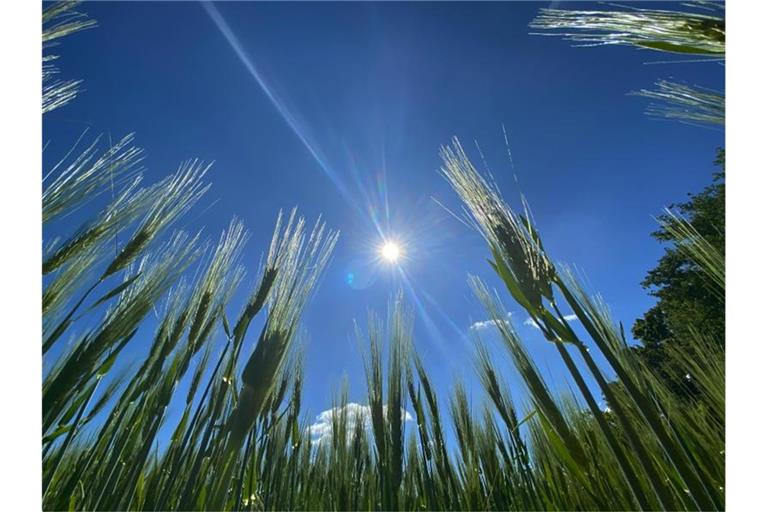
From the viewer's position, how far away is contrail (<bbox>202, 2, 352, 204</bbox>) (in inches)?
58.5

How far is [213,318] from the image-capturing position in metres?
1.23

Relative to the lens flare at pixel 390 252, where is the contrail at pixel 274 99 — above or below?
above

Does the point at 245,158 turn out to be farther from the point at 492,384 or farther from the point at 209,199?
the point at 492,384

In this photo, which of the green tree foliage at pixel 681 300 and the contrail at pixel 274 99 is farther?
the green tree foliage at pixel 681 300

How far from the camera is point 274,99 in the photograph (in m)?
1.56

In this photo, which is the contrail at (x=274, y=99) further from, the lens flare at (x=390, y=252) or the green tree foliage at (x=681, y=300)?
the green tree foliage at (x=681, y=300)

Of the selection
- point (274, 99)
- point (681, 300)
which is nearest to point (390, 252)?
point (274, 99)

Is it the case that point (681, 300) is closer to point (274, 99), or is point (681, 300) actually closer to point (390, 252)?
point (390, 252)

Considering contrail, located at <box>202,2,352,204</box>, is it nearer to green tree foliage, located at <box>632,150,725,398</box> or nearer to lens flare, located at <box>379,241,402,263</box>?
lens flare, located at <box>379,241,402,263</box>

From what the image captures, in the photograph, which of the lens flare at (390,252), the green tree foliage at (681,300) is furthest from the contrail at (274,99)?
the green tree foliage at (681,300)

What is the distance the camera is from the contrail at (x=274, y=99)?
58.5 inches
